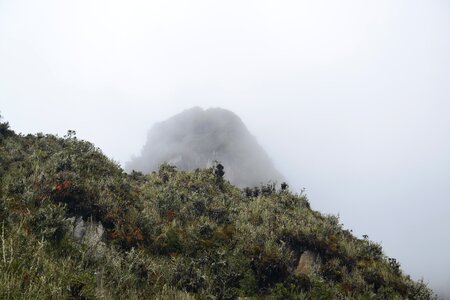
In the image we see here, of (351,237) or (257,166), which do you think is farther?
(257,166)

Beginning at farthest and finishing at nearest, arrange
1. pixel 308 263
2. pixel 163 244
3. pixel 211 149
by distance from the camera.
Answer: pixel 211 149, pixel 308 263, pixel 163 244

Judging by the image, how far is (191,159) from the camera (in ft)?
500

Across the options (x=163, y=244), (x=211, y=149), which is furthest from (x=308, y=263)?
(x=211, y=149)

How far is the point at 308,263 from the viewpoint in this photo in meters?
11.0

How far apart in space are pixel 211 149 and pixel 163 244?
158 metres

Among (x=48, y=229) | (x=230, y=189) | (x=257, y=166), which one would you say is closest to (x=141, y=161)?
(x=257, y=166)

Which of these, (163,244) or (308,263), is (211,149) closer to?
(308,263)

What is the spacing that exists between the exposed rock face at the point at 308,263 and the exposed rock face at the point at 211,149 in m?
127

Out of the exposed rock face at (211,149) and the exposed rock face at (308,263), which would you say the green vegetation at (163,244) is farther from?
the exposed rock face at (211,149)

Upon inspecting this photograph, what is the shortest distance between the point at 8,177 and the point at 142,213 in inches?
151

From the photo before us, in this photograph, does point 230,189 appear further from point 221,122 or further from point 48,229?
point 221,122

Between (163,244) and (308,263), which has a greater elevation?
(308,263)

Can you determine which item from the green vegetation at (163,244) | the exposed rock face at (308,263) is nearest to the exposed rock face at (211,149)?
the green vegetation at (163,244)

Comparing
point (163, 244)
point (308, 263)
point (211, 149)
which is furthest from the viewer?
point (211, 149)
